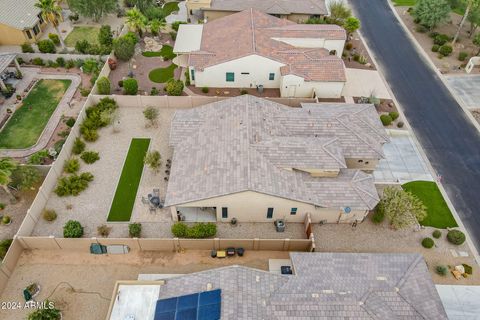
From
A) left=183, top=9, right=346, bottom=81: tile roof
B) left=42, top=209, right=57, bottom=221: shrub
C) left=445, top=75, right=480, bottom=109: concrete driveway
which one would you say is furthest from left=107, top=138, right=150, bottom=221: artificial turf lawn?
left=445, top=75, right=480, bottom=109: concrete driveway

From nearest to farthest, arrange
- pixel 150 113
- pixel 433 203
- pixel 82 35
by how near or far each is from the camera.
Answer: pixel 433 203 < pixel 150 113 < pixel 82 35

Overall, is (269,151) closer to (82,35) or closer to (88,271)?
(88,271)

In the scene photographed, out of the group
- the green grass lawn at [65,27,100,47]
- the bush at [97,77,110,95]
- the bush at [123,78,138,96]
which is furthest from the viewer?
the green grass lawn at [65,27,100,47]

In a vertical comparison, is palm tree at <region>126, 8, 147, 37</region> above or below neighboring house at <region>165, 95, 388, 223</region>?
above

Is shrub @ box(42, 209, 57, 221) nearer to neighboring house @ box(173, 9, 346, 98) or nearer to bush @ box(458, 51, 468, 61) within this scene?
neighboring house @ box(173, 9, 346, 98)

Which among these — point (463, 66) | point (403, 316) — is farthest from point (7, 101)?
point (463, 66)

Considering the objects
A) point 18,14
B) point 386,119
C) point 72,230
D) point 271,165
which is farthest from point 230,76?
point 18,14

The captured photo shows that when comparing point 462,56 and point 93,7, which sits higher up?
point 93,7
